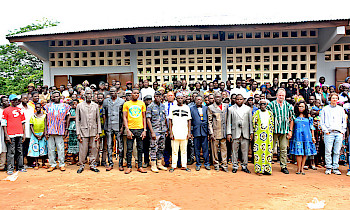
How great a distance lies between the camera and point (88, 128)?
6539mm

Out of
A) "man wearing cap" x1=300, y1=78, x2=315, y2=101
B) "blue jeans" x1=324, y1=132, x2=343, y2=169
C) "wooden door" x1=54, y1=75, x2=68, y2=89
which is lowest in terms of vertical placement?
"blue jeans" x1=324, y1=132, x2=343, y2=169

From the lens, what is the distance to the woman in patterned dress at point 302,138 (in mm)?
6430

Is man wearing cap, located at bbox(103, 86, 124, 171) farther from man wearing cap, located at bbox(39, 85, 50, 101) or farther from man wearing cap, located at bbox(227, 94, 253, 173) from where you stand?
man wearing cap, located at bbox(39, 85, 50, 101)

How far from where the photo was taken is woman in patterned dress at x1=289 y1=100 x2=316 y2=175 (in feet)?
21.1

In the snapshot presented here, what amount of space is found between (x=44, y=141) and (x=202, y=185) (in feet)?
13.7

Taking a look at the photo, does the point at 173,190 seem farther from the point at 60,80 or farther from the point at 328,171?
the point at 60,80

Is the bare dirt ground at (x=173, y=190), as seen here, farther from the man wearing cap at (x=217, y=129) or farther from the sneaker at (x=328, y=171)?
the man wearing cap at (x=217, y=129)

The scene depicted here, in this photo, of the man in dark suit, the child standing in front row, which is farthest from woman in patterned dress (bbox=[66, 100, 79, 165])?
the man in dark suit

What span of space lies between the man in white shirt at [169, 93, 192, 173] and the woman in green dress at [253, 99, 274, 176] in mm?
1558

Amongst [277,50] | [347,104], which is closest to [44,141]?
[347,104]

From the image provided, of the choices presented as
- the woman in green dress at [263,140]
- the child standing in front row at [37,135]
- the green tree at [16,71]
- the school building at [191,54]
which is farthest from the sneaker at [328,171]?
the green tree at [16,71]

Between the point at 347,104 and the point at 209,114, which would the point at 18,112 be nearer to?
the point at 209,114

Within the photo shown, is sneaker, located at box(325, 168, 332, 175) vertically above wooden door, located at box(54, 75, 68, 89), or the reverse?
wooden door, located at box(54, 75, 68, 89)

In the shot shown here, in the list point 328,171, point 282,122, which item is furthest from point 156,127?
point 328,171
